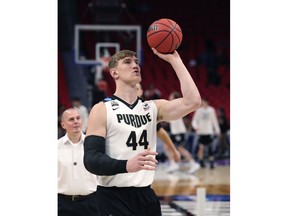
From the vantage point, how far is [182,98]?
439 centimetres

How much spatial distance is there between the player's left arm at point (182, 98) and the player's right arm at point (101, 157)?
50 centimetres

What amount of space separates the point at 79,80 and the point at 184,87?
14.8 meters

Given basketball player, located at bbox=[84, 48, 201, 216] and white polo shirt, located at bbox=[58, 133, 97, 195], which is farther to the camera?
white polo shirt, located at bbox=[58, 133, 97, 195]

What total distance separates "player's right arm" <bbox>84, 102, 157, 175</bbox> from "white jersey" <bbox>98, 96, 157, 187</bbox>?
7cm

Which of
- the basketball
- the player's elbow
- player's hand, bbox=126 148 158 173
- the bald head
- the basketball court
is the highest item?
the basketball

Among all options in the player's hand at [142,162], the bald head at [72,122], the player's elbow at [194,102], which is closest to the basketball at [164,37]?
the player's elbow at [194,102]

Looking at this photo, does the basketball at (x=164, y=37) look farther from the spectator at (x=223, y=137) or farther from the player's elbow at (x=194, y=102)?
Result: the spectator at (x=223, y=137)

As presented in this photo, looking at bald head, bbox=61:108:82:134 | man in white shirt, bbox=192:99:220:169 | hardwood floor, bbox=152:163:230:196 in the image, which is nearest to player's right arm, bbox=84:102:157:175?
bald head, bbox=61:108:82:134

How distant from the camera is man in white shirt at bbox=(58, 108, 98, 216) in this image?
564cm

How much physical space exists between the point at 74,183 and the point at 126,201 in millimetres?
1424

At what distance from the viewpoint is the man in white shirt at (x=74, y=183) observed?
222 inches

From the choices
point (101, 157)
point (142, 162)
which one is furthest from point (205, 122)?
point (142, 162)

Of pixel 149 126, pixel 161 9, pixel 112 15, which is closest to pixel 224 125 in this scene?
pixel 112 15

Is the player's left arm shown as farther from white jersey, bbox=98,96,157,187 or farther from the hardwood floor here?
the hardwood floor
